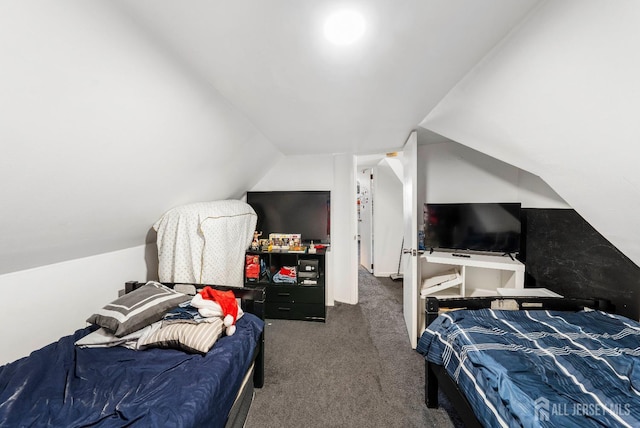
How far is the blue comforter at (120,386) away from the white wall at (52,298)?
27 centimetres

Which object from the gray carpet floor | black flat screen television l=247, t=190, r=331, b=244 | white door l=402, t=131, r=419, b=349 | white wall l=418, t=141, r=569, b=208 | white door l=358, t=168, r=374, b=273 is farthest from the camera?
white door l=358, t=168, r=374, b=273

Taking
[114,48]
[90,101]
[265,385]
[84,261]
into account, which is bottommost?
[265,385]

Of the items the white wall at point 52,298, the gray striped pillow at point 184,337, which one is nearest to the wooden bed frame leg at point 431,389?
the gray striped pillow at point 184,337

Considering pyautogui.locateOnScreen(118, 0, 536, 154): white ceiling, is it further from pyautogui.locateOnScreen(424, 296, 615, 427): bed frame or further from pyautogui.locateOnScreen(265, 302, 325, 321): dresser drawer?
pyautogui.locateOnScreen(265, 302, 325, 321): dresser drawer

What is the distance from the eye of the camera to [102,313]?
4.76 feet

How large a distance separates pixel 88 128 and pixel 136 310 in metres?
1.10

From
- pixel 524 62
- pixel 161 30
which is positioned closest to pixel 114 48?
pixel 161 30

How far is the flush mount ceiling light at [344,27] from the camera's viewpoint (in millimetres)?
907

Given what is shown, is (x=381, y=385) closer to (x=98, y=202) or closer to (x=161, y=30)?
(x=98, y=202)

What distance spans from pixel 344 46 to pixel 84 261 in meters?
2.30

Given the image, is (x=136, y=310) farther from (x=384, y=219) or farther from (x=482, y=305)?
(x=384, y=219)

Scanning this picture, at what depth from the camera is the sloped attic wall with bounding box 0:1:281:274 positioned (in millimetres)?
782

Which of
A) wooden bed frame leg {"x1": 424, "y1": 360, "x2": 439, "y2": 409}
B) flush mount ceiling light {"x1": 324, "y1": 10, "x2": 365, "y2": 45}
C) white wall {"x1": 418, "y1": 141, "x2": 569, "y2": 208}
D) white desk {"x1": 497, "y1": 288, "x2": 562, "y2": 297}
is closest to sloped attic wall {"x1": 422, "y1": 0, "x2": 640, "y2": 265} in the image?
flush mount ceiling light {"x1": 324, "y1": 10, "x2": 365, "y2": 45}

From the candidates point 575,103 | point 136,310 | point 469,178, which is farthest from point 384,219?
point 136,310
